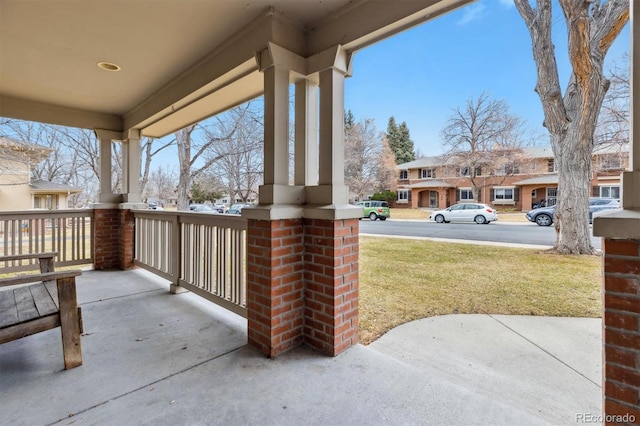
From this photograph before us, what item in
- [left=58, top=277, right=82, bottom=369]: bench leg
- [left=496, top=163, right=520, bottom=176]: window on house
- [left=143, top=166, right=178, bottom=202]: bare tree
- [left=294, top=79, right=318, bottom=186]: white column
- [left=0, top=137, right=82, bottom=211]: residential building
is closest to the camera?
[left=58, top=277, right=82, bottom=369]: bench leg

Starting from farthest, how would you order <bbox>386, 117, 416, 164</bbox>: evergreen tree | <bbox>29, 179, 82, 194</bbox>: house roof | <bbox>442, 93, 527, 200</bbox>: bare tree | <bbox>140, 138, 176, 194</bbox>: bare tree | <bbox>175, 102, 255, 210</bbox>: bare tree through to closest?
<bbox>386, 117, 416, 164</bbox>: evergreen tree → <bbox>140, 138, 176, 194</bbox>: bare tree → <bbox>442, 93, 527, 200</bbox>: bare tree → <bbox>175, 102, 255, 210</bbox>: bare tree → <bbox>29, 179, 82, 194</bbox>: house roof

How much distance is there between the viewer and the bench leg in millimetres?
1969

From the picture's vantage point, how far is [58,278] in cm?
193

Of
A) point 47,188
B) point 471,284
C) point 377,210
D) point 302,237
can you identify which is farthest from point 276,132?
point 377,210

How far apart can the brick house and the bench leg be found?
14.0ft

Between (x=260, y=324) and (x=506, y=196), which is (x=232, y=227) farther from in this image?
(x=506, y=196)

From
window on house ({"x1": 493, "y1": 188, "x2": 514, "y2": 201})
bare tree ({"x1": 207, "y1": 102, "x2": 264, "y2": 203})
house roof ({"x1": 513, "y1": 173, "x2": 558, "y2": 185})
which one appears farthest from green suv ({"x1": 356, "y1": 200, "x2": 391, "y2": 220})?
bare tree ({"x1": 207, "y1": 102, "x2": 264, "y2": 203})

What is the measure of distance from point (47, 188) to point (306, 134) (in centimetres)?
→ 1231

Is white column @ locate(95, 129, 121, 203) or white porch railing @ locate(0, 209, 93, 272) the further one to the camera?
white column @ locate(95, 129, 121, 203)

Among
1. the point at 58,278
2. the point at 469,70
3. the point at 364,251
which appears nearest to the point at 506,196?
the point at 469,70

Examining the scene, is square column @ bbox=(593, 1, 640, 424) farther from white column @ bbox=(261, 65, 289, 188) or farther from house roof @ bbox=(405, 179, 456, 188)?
house roof @ bbox=(405, 179, 456, 188)

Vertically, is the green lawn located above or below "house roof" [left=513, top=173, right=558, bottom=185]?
below

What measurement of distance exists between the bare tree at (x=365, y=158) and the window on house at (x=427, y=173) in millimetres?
3152

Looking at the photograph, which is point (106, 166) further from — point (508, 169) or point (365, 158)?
point (365, 158)
